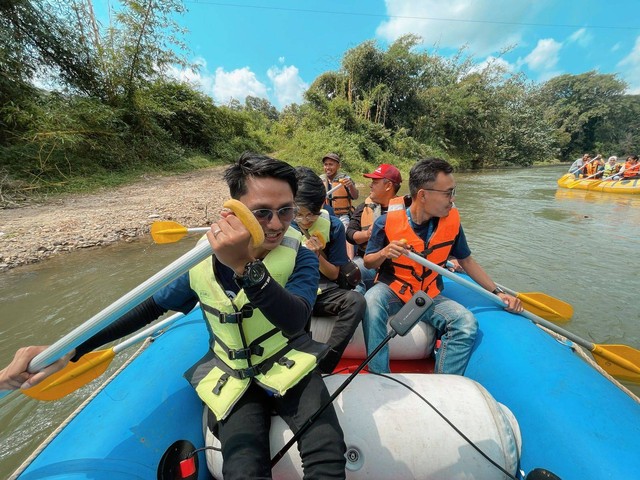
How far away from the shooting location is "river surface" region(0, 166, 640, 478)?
219cm

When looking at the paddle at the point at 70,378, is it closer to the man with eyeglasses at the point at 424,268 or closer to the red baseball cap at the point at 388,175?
the man with eyeglasses at the point at 424,268

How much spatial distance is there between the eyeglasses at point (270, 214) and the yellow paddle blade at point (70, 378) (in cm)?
133

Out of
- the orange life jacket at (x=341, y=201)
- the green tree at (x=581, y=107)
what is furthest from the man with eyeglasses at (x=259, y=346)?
the green tree at (x=581, y=107)

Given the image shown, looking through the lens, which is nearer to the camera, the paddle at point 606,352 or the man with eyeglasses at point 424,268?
the man with eyeglasses at point 424,268

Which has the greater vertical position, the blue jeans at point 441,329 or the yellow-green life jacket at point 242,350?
the yellow-green life jacket at point 242,350

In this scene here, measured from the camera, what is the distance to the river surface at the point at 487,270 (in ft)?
7.18

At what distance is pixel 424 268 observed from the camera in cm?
202

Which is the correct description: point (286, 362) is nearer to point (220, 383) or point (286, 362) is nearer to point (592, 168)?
point (220, 383)

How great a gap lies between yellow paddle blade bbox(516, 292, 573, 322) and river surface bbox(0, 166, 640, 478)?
626mm

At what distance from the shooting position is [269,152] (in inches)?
723

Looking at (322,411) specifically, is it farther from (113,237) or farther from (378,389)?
(113,237)

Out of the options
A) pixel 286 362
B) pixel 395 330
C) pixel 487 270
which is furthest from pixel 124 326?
pixel 487 270

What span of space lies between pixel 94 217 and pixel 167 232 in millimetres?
4651

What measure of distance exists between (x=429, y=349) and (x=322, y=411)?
44.2 inches
